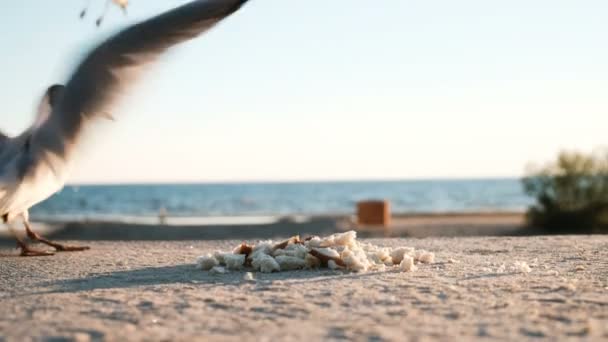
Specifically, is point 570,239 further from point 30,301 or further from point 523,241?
point 30,301

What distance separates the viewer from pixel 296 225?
22.6 metres

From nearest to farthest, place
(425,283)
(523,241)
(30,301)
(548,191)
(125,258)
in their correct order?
1. (30,301)
2. (425,283)
3. (125,258)
4. (523,241)
5. (548,191)

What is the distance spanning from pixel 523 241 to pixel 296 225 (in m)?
15.1

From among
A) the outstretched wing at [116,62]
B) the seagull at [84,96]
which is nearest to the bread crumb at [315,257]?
the seagull at [84,96]

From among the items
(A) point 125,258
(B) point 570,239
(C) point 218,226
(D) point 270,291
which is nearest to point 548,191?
(C) point 218,226

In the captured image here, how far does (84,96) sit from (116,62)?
0.31 metres

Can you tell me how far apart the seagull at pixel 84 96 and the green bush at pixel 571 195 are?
57.3 ft

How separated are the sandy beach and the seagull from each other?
652 mm

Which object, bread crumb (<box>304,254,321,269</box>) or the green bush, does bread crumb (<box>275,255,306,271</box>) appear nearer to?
bread crumb (<box>304,254,321,269</box>)

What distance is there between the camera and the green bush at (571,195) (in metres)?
20.5

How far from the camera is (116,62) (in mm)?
4562

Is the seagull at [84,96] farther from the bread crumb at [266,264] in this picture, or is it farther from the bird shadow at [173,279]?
the bread crumb at [266,264]

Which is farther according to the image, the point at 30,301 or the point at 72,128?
the point at 72,128

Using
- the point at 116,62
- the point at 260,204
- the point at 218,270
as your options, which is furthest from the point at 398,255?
the point at 260,204
